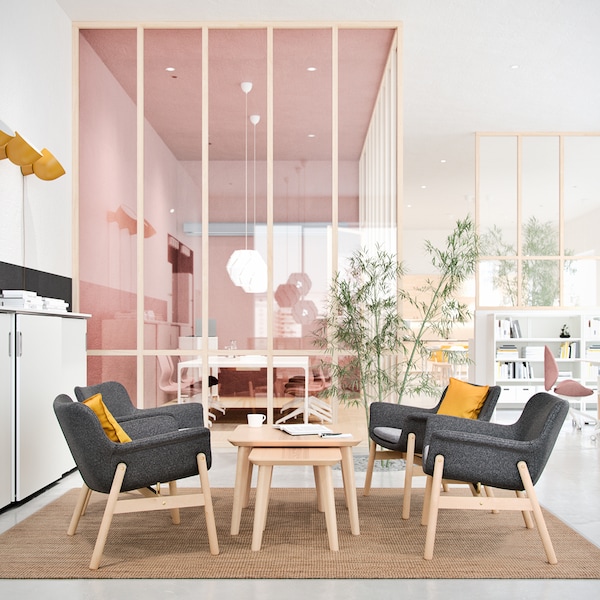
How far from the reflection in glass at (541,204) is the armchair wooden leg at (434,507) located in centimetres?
671

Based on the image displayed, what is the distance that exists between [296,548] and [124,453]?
1.06 m

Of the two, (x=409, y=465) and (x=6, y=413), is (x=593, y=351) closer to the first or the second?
(x=409, y=465)

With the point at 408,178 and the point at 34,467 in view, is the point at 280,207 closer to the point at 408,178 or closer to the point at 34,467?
the point at 34,467

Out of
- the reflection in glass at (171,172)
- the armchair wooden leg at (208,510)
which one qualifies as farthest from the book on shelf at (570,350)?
the armchair wooden leg at (208,510)

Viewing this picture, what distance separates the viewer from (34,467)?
4.79 metres

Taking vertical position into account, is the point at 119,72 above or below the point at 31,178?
above

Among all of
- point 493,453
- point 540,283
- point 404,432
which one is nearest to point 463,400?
point 404,432

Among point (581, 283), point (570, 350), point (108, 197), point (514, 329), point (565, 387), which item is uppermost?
point (108, 197)

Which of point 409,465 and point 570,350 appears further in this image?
point 570,350

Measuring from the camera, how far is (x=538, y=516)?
11.8ft

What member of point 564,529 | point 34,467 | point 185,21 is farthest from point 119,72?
point 564,529

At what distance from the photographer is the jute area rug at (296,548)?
338cm

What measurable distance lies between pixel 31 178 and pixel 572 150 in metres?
7.48

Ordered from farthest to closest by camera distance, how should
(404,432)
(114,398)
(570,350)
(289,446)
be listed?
(570,350) < (114,398) < (404,432) < (289,446)
